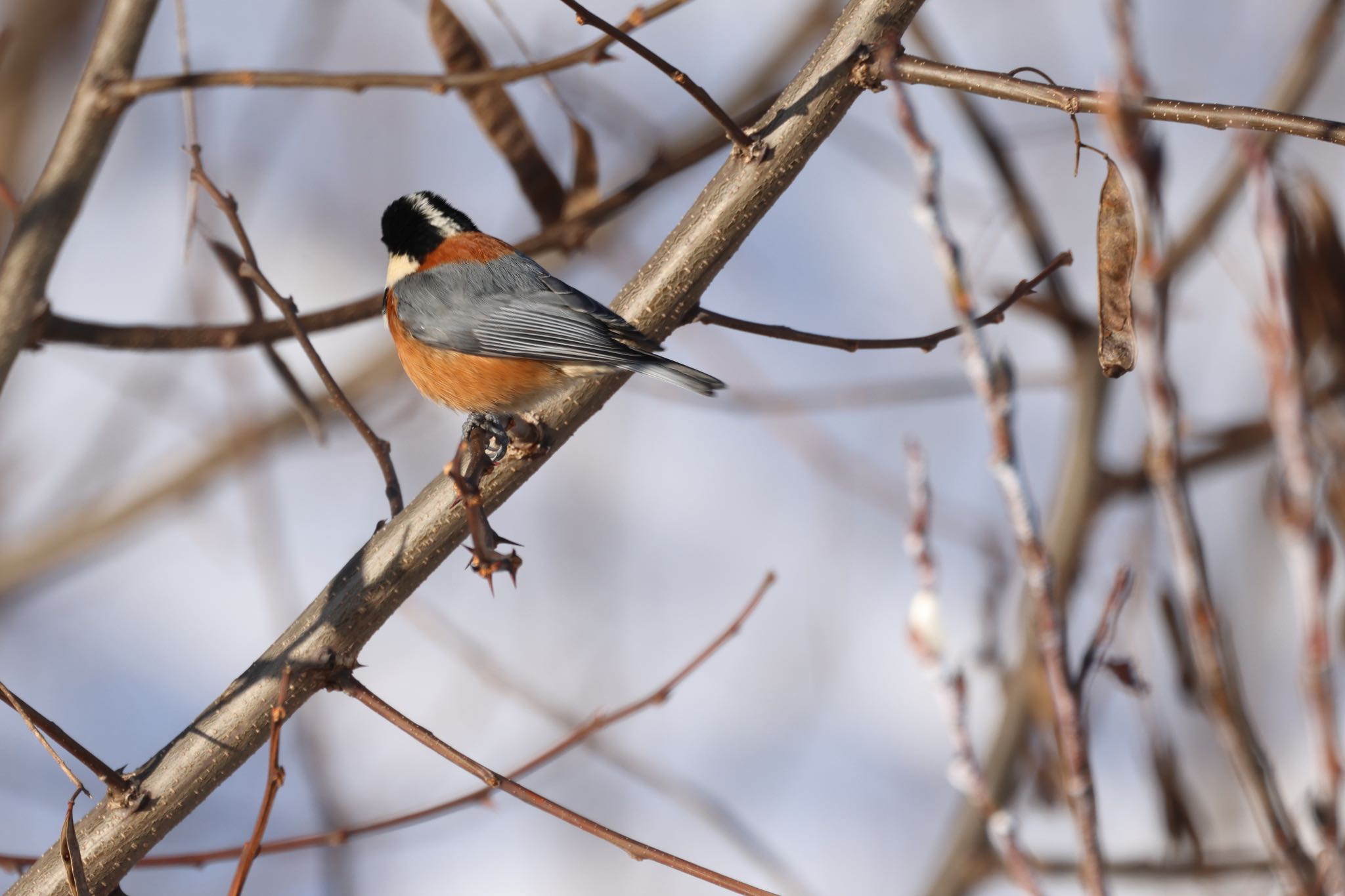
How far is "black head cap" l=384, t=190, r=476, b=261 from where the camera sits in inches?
106

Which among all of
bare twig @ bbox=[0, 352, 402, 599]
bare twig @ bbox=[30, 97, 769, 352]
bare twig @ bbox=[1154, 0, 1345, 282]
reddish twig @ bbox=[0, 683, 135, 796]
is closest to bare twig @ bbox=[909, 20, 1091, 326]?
bare twig @ bbox=[1154, 0, 1345, 282]

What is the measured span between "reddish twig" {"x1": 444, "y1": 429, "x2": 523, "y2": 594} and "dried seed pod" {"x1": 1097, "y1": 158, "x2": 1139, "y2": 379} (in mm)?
705

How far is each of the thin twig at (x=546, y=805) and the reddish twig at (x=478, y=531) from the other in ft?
0.74

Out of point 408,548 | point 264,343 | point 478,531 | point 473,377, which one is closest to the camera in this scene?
point 478,531

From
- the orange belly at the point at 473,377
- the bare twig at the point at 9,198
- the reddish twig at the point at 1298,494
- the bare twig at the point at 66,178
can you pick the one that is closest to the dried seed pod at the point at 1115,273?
the reddish twig at the point at 1298,494

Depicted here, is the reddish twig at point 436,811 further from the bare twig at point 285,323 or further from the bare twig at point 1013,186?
the bare twig at point 1013,186

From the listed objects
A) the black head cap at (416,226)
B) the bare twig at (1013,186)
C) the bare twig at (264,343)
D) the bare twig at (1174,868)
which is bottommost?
the bare twig at (264,343)

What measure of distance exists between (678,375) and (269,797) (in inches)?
37.5

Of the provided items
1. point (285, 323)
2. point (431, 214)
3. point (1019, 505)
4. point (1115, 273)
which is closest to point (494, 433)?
point (285, 323)

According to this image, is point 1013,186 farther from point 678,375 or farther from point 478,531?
point 478,531

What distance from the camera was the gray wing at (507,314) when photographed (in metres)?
1.97

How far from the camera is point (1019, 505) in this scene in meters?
1.49

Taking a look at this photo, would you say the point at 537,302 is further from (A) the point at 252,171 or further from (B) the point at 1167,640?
(A) the point at 252,171

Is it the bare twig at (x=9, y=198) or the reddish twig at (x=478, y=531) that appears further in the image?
the bare twig at (x=9, y=198)
